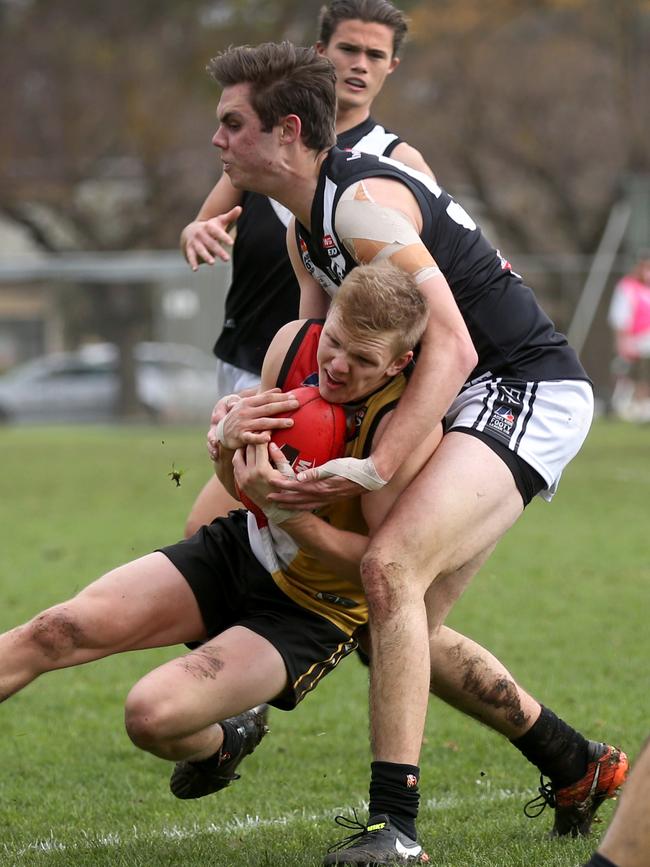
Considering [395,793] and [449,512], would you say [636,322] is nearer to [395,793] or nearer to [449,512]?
[449,512]

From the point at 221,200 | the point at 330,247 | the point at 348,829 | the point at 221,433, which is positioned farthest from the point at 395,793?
the point at 221,200

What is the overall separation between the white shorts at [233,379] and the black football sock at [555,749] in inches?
86.3

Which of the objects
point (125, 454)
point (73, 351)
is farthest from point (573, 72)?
point (125, 454)

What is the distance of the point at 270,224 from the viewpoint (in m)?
6.30

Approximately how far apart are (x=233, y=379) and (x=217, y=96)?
28.0 metres

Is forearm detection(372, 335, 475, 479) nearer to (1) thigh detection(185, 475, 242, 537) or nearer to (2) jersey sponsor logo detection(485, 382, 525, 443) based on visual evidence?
(2) jersey sponsor logo detection(485, 382, 525, 443)

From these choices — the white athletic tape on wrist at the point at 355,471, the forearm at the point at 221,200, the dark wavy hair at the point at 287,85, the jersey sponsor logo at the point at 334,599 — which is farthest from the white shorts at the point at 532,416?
the forearm at the point at 221,200

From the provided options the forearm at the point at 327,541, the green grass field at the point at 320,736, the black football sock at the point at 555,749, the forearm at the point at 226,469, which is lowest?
the green grass field at the point at 320,736

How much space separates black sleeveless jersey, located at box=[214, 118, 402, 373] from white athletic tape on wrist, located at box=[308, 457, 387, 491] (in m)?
2.24

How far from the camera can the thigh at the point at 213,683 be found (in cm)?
423

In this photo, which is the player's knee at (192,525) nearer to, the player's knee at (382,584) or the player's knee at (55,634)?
the player's knee at (55,634)

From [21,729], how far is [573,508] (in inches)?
312

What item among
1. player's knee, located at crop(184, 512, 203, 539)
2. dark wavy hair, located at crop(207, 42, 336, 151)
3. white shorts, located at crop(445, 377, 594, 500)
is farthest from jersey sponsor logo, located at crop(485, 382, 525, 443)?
player's knee, located at crop(184, 512, 203, 539)

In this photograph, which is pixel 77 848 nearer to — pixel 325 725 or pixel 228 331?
pixel 325 725
